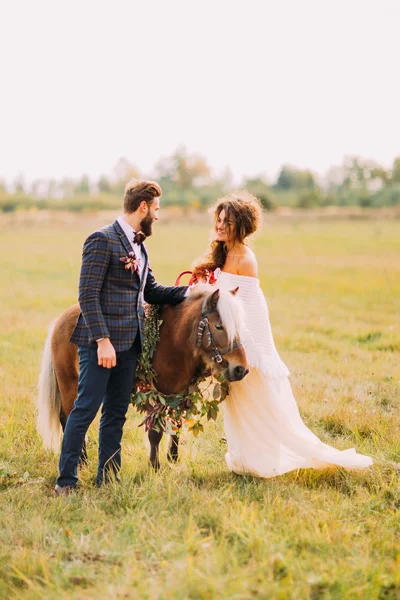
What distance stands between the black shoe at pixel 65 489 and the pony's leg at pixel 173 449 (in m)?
0.95

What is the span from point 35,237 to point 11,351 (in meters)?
28.4

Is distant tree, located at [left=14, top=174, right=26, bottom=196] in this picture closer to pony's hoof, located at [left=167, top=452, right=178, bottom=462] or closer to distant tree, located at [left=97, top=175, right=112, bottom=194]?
distant tree, located at [left=97, top=175, right=112, bottom=194]

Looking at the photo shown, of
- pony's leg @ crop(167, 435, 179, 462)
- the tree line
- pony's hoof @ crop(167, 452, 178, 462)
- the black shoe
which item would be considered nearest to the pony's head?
pony's leg @ crop(167, 435, 179, 462)

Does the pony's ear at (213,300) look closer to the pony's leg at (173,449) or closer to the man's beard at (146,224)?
the man's beard at (146,224)

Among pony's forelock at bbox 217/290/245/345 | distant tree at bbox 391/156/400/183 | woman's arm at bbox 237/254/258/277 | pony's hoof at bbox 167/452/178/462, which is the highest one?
distant tree at bbox 391/156/400/183

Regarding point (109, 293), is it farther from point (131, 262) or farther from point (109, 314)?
point (131, 262)

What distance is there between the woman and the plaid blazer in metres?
0.75

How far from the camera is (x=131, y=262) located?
4484 millimetres

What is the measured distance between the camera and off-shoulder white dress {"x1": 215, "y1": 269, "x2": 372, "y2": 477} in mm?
4918

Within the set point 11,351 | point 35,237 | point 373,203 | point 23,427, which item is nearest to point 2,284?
point 11,351

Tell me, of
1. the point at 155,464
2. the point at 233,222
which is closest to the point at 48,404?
the point at 155,464

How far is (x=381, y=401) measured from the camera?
6930 mm

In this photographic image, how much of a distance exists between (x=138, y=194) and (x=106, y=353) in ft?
3.95

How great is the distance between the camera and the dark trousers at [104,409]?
454cm
